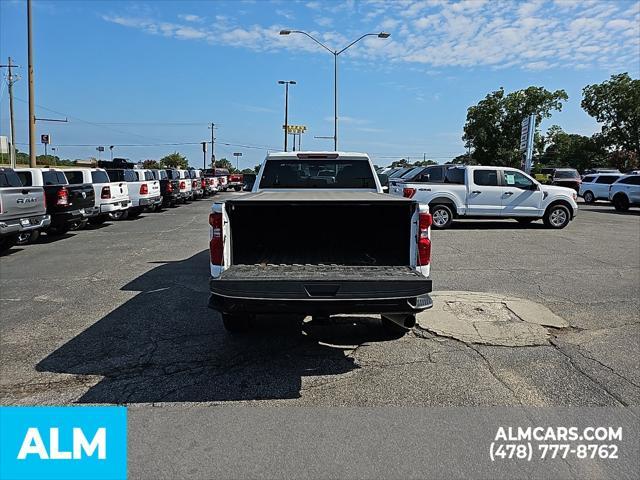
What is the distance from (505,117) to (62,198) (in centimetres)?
6766

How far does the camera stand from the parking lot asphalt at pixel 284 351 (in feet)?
15.1

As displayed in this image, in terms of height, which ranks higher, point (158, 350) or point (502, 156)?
point (502, 156)

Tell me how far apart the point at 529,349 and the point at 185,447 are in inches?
144

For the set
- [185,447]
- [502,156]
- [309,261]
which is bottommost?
[185,447]

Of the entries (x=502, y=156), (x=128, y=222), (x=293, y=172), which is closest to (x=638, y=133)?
(x=502, y=156)

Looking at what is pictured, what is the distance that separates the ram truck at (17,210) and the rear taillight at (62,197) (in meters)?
1.28

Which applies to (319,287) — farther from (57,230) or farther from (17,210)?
(57,230)

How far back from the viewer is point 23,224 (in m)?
12.2

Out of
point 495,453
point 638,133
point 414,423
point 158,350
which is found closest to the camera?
point 495,453

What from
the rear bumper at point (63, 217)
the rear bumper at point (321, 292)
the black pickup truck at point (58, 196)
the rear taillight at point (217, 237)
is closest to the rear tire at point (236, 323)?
the rear taillight at point (217, 237)

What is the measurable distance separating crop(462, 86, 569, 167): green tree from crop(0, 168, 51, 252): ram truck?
65.6 meters

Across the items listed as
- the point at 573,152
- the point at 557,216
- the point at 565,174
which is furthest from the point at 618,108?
the point at 557,216

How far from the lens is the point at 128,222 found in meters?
19.6

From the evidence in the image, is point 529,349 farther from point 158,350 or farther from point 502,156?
point 502,156
